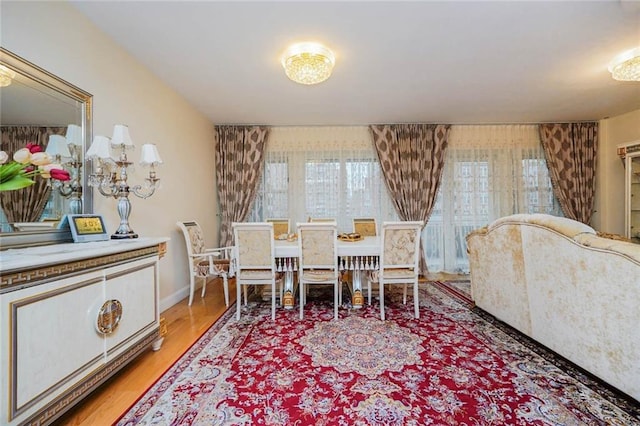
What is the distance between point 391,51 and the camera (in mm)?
2570

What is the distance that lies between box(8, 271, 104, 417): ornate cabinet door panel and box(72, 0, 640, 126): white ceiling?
1.93 metres

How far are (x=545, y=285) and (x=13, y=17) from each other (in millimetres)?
3712

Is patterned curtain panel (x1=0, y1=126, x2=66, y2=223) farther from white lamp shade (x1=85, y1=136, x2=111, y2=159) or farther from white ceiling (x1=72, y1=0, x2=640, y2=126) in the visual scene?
white ceiling (x1=72, y1=0, x2=640, y2=126)

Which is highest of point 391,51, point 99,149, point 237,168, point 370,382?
point 391,51

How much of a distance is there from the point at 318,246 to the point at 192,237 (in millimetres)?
1669

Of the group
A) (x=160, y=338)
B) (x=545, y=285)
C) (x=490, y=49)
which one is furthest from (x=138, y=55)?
(x=545, y=285)

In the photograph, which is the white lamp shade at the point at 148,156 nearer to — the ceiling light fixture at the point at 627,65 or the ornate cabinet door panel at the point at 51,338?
the ornate cabinet door panel at the point at 51,338

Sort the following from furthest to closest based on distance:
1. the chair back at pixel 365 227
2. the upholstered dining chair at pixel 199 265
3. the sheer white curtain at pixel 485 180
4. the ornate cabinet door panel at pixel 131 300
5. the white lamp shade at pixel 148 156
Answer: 1. the sheer white curtain at pixel 485 180
2. the chair back at pixel 365 227
3. the upholstered dining chair at pixel 199 265
4. the white lamp shade at pixel 148 156
5. the ornate cabinet door panel at pixel 131 300

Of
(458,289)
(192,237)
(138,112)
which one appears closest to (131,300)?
(192,237)

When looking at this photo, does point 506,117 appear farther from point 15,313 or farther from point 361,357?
point 15,313

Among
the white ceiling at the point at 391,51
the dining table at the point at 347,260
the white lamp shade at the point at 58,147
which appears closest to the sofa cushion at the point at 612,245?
the dining table at the point at 347,260

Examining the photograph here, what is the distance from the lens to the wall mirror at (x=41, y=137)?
1545mm

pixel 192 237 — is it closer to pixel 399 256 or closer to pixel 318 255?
pixel 318 255

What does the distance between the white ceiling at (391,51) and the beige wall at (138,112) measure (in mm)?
166
